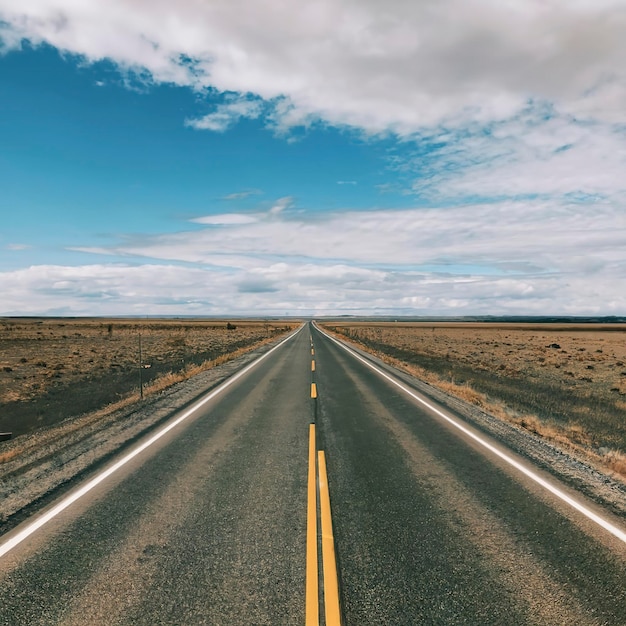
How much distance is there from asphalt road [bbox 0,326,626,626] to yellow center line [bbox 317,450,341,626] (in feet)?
0.06

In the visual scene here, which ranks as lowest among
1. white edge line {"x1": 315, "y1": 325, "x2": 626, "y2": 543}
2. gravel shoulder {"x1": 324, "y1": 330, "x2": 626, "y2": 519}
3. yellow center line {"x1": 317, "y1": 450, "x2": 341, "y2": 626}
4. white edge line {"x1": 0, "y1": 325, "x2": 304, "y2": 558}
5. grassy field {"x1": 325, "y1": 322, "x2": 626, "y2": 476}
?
grassy field {"x1": 325, "y1": 322, "x2": 626, "y2": 476}

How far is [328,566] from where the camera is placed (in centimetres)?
416

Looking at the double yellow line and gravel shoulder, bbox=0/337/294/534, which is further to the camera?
gravel shoulder, bbox=0/337/294/534

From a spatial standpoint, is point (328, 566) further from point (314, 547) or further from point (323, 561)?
point (314, 547)

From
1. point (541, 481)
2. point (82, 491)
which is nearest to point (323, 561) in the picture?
point (82, 491)

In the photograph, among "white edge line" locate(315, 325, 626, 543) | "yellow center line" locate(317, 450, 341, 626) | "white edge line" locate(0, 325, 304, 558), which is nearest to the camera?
"yellow center line" locate(317, 450, 341, 626)

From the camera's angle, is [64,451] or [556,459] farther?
[64,451]

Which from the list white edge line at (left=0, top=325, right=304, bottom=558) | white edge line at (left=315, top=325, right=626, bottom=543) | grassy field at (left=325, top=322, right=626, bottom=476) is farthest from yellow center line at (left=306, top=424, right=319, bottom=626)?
grassy field at (left=325, top=322, right=626, bottom=476)

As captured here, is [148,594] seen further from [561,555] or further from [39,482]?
[561,555]

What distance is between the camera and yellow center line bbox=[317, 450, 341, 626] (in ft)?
11.4

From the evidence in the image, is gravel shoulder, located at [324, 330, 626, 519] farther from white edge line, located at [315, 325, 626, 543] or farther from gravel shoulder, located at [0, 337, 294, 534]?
gravel shoulder, located at [0, 337, 294, 534]

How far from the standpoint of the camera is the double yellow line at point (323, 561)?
350cm

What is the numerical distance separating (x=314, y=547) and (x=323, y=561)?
0.27m

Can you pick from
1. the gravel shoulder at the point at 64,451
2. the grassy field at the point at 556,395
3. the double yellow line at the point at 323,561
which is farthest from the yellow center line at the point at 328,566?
the grassy field at the point at 556,395
